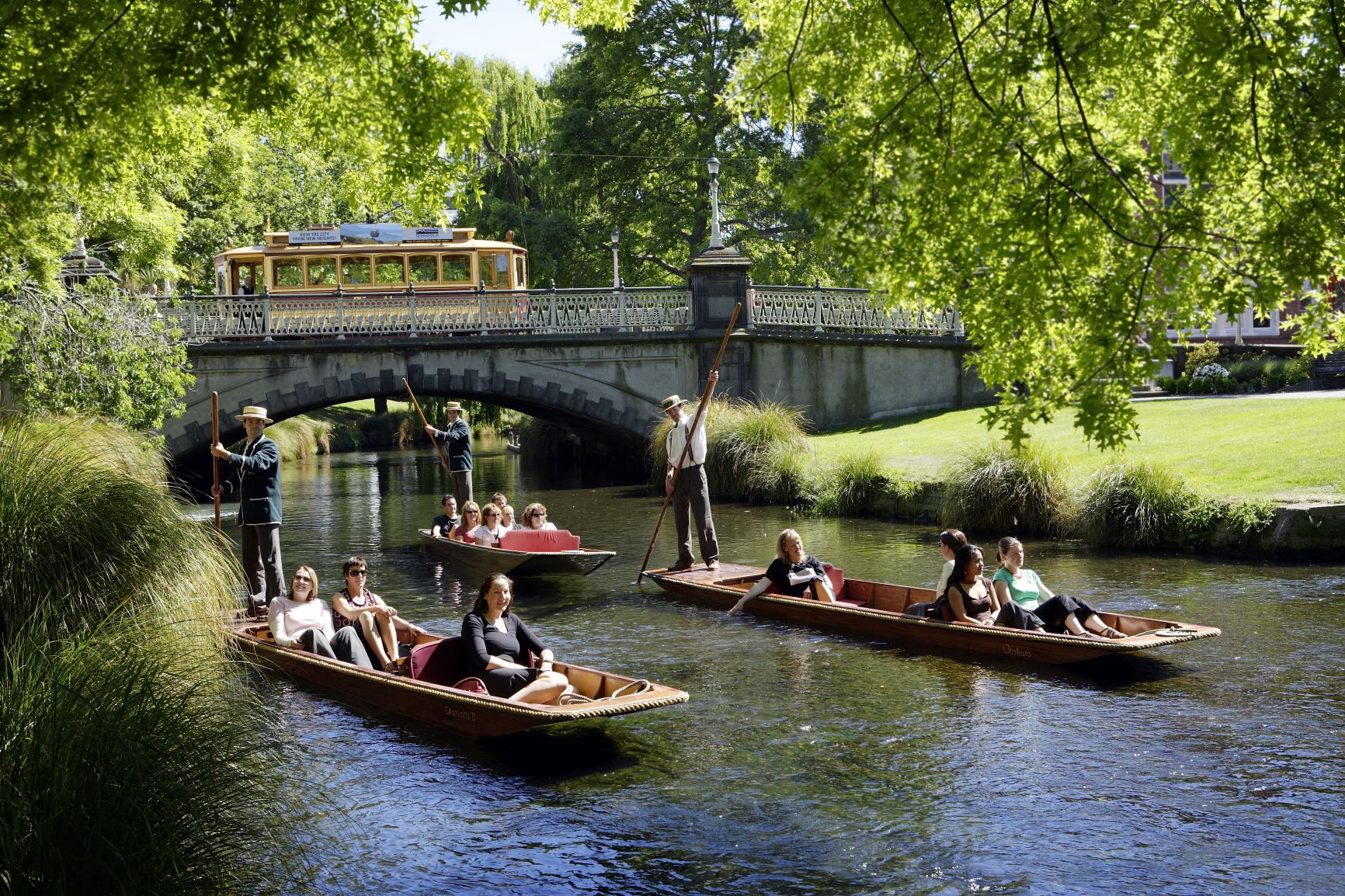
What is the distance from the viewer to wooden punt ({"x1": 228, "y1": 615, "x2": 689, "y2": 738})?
7418mm

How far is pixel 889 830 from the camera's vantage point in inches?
248

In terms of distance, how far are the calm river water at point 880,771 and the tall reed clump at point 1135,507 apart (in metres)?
1.91

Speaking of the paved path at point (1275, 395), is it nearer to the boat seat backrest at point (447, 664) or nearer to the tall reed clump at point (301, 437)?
the boat seat backrest at point (447, 664)

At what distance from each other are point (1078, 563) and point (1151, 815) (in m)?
7.17

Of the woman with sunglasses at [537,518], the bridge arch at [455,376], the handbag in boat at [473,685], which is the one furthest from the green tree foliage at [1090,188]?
the bridge arch at [455,376]

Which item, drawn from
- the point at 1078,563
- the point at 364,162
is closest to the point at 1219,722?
the point at 1078,563

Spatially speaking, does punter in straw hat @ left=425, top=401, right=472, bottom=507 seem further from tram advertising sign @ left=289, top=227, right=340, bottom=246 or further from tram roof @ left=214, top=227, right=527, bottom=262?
tram advertising sign @ left=289, top=227, right=340, bottom=246

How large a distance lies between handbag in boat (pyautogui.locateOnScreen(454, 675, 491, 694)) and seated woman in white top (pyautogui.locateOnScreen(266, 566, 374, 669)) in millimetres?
1364

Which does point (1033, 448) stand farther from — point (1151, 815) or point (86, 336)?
point (86, 336)

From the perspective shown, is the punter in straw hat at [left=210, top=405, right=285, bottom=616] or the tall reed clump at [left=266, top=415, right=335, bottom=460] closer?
the punter in straw hat at [left=210, top=405, right=285, bottom=616]

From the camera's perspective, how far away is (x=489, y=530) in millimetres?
14664

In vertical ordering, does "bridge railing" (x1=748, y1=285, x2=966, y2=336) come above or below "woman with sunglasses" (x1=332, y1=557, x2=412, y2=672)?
above

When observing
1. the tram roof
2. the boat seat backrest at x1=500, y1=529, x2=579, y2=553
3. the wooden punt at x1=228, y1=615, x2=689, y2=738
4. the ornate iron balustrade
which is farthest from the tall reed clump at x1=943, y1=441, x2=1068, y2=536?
the tram roof

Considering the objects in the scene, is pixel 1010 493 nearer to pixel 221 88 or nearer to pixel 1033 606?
pixel 1033 606
